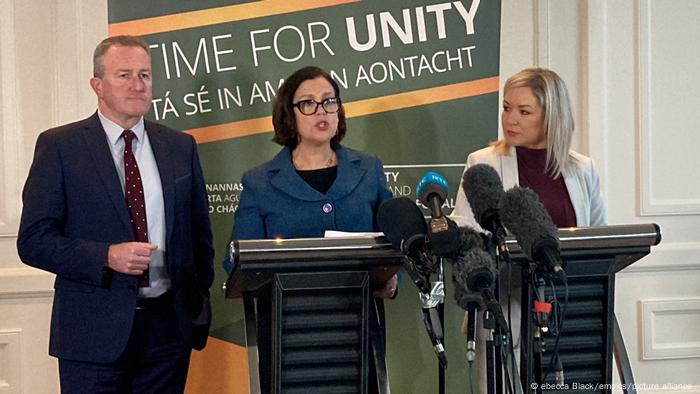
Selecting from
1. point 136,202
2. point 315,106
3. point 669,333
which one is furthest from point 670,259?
point 136,202

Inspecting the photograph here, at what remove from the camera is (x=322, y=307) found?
8.14 ft

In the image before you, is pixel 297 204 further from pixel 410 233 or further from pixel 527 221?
pixel 527 221

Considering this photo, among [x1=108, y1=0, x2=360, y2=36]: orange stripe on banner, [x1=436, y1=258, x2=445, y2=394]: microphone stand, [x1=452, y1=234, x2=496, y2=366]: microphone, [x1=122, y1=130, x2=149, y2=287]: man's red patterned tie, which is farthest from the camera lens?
[x1=108, y1=0, x2=360, y2=36]: orange stripe on banner

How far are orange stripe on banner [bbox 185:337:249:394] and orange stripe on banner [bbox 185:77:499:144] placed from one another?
96cm

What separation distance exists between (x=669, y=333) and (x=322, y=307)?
270 centimetres

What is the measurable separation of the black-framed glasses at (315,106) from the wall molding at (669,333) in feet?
7.10

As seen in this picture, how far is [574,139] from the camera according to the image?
450 centimetres

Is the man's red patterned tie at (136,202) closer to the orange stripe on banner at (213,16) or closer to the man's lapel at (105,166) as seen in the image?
the man's lapel at (105,166)

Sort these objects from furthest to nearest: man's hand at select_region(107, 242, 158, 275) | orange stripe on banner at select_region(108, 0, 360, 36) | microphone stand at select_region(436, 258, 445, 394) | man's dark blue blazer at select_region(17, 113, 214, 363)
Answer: orange stripe on banner at select_region(108, 0, 360, 36) < man's dark blue blazer at select_region(17, 113, 214, 363) < man's hand at select_region(107, 242, 158, 275) < microphone stand at select_region(436, 258, 445, 394)

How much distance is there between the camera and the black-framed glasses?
3203mm

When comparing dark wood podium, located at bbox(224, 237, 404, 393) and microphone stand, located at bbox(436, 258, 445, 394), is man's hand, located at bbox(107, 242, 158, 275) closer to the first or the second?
dark wood podium, located at bbox(224, 237, 404, 393)

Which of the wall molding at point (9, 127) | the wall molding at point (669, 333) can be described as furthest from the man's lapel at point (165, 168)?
the wall molding at point (669, 333)

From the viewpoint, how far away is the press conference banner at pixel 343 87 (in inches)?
165

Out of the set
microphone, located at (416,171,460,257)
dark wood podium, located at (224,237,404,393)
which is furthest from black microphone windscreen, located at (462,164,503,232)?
dark wood podium, located at (224,237,404,393)
